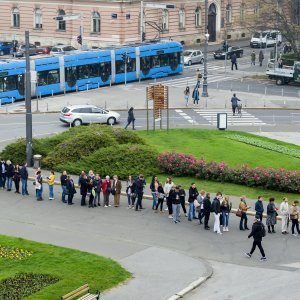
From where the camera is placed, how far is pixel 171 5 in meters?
89.1

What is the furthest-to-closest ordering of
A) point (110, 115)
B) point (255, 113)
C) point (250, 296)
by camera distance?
point (255, 113) < point (110, 115) < point (250, 296)

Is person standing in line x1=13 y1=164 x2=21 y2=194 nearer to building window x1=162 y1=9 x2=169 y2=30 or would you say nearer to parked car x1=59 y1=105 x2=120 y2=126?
parked car x1=59 y1=105 x2=120 y2=126

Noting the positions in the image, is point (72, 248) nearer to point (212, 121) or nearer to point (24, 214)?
point (24, 214)

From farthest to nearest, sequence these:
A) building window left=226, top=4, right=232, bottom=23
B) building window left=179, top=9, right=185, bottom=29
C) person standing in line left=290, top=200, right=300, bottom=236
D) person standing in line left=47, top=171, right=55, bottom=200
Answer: building window left=226, top=4, right=232, bottom=23, building window left=179, top=9, right=185, bottom=29, person standing in line left=47, top=171, right=55, bottom=200, person standing in line left=290, top=200, right=300, bottom=236

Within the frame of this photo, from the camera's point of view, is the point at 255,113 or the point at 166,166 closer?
the point at 166,166

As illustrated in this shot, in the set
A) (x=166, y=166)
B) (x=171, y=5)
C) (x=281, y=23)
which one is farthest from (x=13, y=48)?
(x=166, y=166)

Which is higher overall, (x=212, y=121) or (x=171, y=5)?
(x=171, y=5)

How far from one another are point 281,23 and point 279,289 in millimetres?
55645

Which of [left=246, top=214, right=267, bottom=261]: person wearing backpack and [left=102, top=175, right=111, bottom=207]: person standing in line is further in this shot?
[left=102, top=175, right=111, bottom=207]: person standing in line

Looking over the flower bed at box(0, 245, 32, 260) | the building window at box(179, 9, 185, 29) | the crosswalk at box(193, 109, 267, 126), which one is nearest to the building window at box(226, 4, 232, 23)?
the building window at box(179, 9, 185, 29)

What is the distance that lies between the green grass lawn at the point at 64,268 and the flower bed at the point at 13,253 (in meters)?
0.24

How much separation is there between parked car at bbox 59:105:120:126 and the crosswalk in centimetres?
603

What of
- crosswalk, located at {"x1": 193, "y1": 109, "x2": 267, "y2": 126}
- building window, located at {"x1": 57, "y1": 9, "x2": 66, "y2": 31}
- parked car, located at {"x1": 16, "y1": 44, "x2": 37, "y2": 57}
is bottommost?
crosswalk, located at {"x1": 193, "y1": 109, "x2": 267, "y2": 126}

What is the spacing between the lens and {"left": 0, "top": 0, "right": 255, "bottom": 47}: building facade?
299 ft
